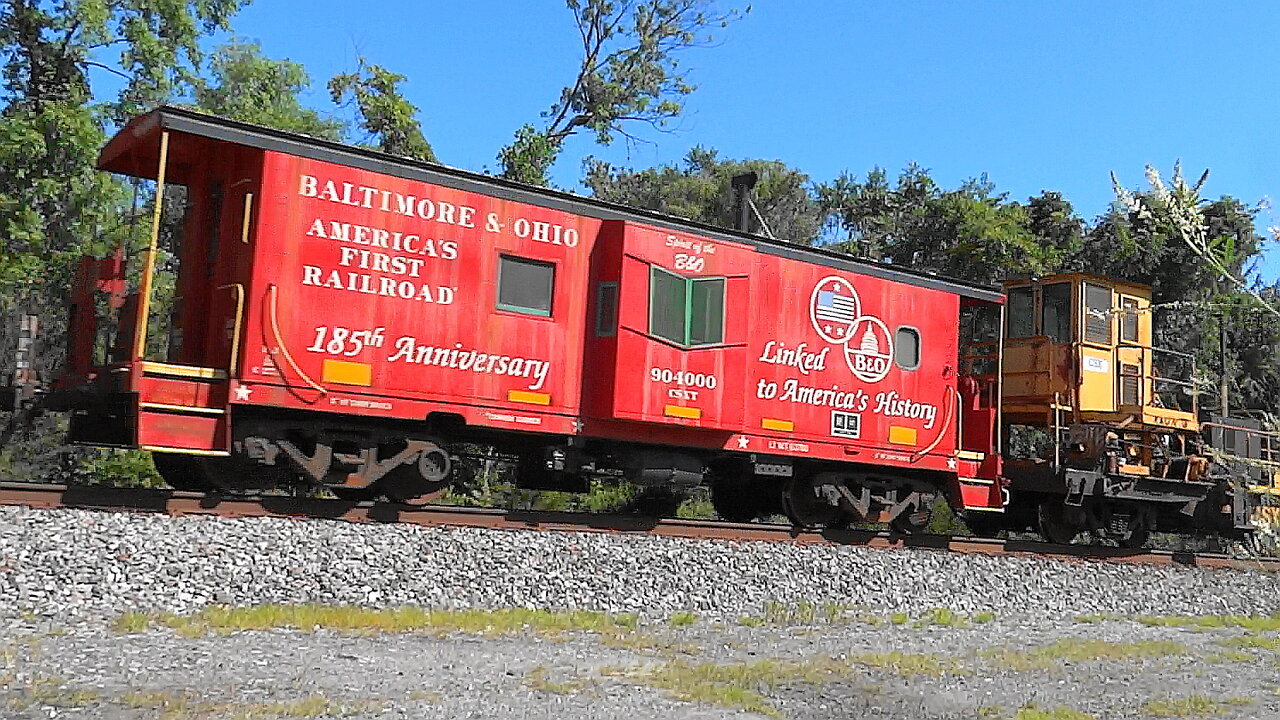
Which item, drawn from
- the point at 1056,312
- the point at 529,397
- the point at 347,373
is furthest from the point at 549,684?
the point at 1056,312

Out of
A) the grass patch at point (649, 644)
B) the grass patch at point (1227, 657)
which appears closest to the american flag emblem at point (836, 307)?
the grass patch at point (1227, 657)

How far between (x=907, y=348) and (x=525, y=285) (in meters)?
5.12

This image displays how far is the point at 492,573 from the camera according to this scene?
9.24 metres

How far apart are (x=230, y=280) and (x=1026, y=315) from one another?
11.1 metres

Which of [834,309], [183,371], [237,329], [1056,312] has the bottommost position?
[183,371]

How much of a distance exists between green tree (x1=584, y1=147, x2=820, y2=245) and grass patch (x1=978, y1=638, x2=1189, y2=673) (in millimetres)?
32276

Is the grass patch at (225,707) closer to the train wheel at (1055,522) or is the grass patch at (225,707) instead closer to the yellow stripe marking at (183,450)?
the yellow stripe marking at (183,450)

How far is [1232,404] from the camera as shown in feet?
75.4

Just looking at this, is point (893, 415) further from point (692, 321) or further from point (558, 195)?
point (558, 195)

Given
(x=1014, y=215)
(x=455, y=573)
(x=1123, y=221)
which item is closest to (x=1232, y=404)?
(x=1123, y=221)

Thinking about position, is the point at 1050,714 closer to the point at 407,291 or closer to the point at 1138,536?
the point at 407,291

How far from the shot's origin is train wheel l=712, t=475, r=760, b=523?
46.6ft

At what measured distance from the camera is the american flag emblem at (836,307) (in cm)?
1289

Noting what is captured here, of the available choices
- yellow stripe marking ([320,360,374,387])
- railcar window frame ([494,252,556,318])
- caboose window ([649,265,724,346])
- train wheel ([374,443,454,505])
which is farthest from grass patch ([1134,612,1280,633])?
yellow stripe marking ([320,360,374,387])
